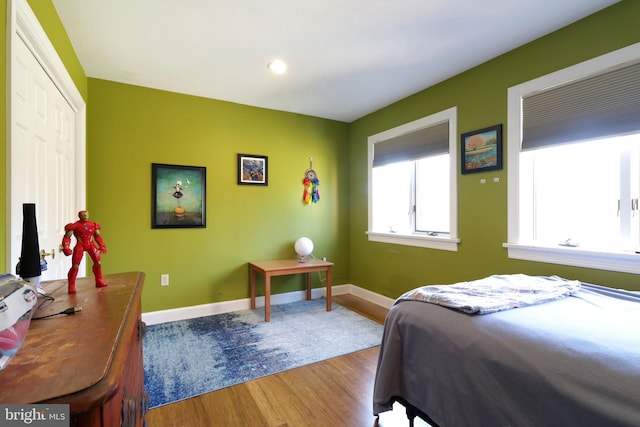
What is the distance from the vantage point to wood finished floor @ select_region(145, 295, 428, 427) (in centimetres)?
169

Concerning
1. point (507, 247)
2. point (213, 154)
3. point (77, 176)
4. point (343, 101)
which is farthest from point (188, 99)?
point (507, 247)

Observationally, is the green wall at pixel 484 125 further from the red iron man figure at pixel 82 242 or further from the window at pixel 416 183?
the red iron man figure at pixel 82 242

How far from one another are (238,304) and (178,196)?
1.40 m

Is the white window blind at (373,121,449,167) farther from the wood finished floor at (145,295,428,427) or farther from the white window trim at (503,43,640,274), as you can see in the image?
the wood finished floor at (145,295,428,427)

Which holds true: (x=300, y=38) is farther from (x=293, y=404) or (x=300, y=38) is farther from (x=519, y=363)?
(x=293, y=404)

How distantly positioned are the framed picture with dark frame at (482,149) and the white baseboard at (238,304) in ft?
5.90

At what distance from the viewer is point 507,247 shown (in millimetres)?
2439

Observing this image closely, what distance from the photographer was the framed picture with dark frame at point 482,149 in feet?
8.25

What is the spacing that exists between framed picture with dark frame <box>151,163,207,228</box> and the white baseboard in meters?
0.91

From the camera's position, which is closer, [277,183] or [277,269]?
[277,269]

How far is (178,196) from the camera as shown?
325cm

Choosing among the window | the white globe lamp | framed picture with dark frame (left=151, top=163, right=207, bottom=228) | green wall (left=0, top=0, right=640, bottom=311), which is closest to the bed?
green wall (left=0, top=0, right=640, bottom=311)

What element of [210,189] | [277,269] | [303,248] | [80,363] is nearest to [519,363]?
[80,363]

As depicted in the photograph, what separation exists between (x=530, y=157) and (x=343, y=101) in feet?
6.58
